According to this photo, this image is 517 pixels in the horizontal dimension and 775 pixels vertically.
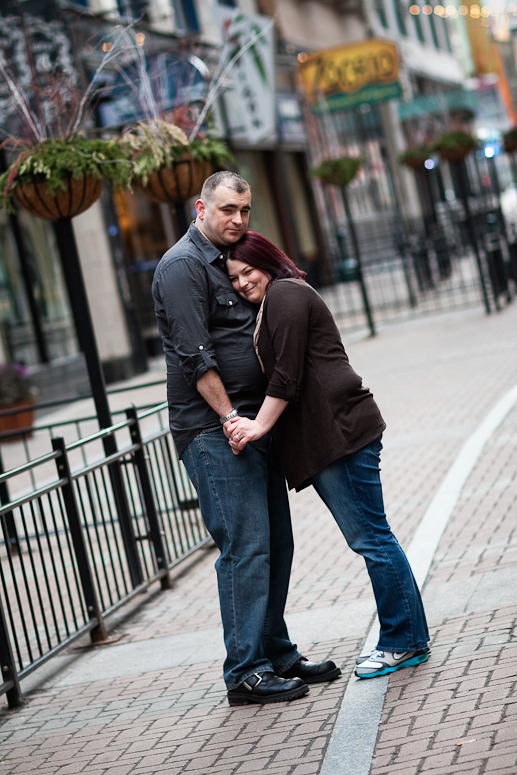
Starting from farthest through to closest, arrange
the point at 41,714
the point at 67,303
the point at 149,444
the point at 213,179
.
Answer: the point at 67,303 < the point at 149,444 < the point at 41,714 < the point at 213,179

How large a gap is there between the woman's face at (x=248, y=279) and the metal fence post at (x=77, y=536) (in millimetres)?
1950

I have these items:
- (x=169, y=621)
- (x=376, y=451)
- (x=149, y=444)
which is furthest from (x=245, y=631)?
(x=149, y=444)

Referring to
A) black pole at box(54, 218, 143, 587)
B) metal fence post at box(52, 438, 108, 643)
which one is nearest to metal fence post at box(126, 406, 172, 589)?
black pole at box(54, 218, 143, 587)

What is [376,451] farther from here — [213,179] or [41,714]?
[41,714]

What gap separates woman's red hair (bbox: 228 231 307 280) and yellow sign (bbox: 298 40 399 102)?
21564mm

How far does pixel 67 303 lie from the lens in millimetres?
18156

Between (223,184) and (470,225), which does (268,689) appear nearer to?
(223,184)

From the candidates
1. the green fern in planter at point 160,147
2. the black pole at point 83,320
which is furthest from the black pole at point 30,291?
the black pole at point 83,320

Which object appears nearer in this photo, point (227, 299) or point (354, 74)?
point (227, 299)

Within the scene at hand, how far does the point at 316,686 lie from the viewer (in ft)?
15.0

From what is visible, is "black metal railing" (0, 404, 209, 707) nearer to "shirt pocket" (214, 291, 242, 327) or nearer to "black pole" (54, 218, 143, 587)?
"black pole" (54, 218, 143, 587)

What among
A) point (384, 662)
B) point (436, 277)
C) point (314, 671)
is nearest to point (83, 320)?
point (314, 671)

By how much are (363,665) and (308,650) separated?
0.66m

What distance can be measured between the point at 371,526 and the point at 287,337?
863mm
